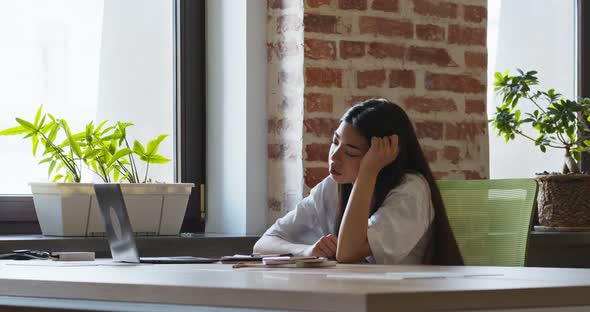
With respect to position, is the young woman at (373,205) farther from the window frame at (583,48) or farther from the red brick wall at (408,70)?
the window frame at (583,48)

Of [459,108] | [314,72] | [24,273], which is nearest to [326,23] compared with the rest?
[314,72]

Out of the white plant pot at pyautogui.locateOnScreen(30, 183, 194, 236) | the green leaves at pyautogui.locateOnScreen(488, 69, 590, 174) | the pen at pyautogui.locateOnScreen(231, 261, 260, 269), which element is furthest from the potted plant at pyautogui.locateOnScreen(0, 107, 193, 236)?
the green leaves at pyautogui.locateOnScreen(488, 69, 590, 174)

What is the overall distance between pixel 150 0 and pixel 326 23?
64 centimetres

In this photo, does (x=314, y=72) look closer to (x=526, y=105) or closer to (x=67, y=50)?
(x=67, y=50)

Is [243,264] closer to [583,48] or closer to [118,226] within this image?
[118,226]

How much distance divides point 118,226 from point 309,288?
106 cm

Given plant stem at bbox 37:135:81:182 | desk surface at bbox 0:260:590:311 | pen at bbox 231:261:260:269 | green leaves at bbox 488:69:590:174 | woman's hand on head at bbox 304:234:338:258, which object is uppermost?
green leaves at bbox 488:69:590:174

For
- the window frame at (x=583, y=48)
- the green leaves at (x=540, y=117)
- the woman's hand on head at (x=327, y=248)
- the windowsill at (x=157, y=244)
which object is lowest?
the windowsill at (x=157, y=244)

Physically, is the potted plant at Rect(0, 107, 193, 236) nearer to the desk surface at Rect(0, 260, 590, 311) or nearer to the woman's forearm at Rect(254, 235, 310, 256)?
the woman's forearm at Rect(254, 235, 310, 256)

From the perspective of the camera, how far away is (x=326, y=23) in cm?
333

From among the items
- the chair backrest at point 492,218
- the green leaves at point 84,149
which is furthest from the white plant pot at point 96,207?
the chair backrest at point 492,218

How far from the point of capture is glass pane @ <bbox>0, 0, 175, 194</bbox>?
10.8 feet

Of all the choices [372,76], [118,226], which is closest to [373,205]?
[372,76]

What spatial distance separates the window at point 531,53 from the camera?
4.06 meters
